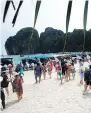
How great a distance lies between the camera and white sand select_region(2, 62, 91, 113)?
415 inches

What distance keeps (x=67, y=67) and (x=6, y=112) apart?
630 cm

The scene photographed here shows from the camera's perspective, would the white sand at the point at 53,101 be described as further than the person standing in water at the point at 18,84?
No

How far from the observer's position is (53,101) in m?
11.9

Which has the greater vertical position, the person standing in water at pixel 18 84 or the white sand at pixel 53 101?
the person standing in water at pixel 18 84

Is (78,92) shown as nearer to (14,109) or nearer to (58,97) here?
(58,97)

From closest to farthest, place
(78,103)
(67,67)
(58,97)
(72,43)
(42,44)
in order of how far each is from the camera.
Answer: (72,43) → (42,44) → (78,103) → (58,97) → (67,67)

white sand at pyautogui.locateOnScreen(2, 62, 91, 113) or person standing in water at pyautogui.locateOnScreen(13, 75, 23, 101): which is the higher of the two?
person standing in water at pyautogui.locateOnScreen(13, 75, 23, 101)

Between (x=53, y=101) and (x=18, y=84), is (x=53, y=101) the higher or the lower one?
the lower one

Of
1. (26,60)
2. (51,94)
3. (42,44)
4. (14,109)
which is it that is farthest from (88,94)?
(26,60)

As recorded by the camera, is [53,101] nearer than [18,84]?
Yes

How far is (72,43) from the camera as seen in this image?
1073mm

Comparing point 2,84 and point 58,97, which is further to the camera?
point 58,97

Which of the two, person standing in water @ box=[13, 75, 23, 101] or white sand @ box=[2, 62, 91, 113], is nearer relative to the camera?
white sand @ box=[2, 62, 91, 113]

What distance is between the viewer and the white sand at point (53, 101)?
10.5 meters
